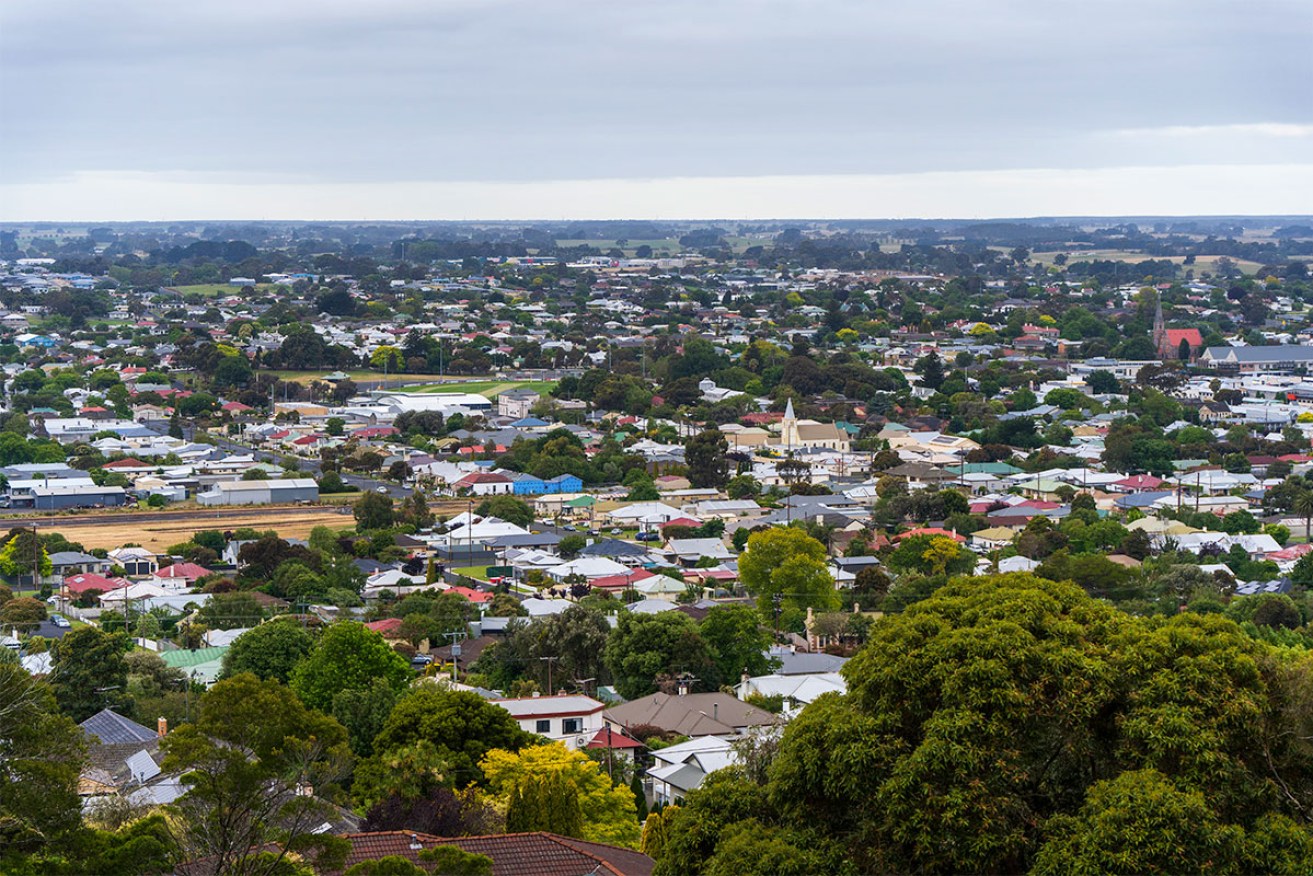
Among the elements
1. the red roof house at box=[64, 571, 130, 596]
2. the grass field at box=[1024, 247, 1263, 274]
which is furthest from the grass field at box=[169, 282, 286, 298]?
the red roof house at box=[64, 571, 130, 596]

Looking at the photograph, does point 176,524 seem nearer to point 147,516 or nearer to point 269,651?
point 147,516

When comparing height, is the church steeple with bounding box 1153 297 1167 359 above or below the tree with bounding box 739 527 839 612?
below

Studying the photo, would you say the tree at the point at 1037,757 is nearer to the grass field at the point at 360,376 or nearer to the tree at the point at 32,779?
the tree at the point at 32,779

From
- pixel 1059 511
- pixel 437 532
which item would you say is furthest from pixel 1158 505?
pixel 437 532

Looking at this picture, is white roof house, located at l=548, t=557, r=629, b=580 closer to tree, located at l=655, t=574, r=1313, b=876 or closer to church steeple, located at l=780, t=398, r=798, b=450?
church steeple, located at l=780, t=398, r=798, b=450

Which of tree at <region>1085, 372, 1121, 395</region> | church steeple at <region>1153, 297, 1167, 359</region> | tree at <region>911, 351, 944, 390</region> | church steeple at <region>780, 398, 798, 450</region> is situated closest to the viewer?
church steeple at <region>780, 398, 798, 450</region>

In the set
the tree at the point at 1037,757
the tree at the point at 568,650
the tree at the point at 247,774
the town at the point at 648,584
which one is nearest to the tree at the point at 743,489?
the town at the point at 648,584

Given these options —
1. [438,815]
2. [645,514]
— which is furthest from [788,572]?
[438,815]

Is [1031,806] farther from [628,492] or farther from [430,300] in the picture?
[430,300]
